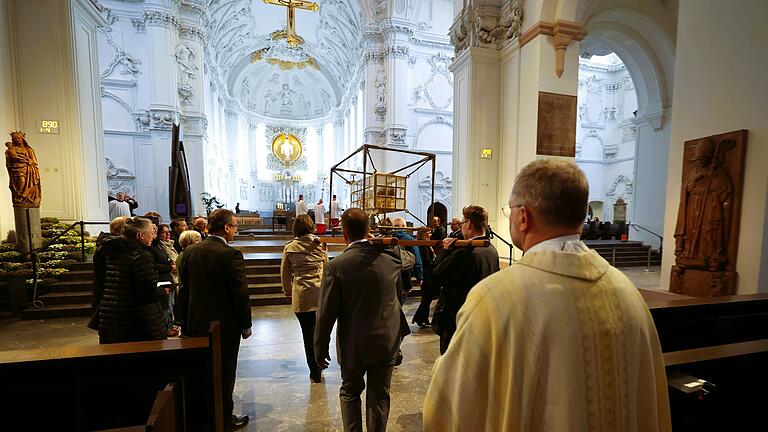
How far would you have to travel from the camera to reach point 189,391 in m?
2.19

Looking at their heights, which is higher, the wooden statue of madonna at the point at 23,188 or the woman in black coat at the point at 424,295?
the wooden statue of madonna at the point at 23,188

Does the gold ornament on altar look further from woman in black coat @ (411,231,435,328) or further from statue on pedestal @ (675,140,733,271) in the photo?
statue on pedestal @ (675,140,733,271)

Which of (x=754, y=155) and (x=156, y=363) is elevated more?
(x=754, y=155)

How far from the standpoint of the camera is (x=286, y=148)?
29.0 m

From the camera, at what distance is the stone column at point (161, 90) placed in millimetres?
12984

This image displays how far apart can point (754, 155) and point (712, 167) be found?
1.33ft

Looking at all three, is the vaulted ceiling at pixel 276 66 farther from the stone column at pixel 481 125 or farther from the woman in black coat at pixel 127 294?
the woman in black coat at pixel 127 294

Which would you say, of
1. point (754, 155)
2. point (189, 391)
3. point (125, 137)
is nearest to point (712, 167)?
point (754, 155)

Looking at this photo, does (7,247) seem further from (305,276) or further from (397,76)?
(397,76)

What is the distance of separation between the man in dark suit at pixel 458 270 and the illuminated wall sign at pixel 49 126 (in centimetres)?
879

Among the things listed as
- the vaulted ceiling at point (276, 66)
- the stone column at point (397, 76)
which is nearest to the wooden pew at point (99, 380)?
the stone column at point (397, 76)

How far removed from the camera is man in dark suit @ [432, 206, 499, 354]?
273cm

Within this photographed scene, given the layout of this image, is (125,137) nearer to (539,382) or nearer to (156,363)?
(156,363)

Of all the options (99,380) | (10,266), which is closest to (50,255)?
(10,266)
